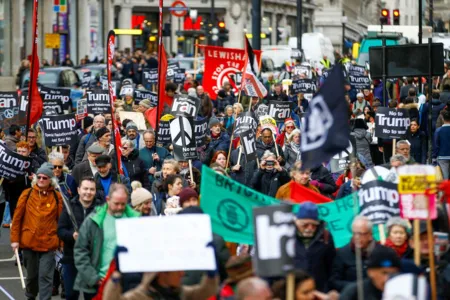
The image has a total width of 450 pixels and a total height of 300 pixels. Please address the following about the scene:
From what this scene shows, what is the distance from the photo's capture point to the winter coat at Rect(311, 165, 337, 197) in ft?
54.3

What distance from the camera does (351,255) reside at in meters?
11.1

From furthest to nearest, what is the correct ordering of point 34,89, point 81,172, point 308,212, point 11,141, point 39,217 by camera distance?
point 34,89
point 11,141
point 81,172
point 39,217
point 308,212

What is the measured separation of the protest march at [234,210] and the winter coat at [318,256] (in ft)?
0.04

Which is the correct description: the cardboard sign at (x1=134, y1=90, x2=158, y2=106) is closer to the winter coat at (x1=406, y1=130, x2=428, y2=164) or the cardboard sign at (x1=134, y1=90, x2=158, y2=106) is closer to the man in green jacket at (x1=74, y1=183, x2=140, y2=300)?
the winter coat at (x1=406, y1=130, x2=428, y2=164)

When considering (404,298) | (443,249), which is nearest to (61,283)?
(443,249)

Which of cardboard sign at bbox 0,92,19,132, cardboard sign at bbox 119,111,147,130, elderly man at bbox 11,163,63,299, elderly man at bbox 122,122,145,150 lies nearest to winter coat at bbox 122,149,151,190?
elderly man at bbox 122,122,145,150

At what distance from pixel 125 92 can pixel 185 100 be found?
8.32 m

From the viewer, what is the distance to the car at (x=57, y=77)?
3941 cm

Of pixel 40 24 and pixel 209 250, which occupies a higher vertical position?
pixel 40 24

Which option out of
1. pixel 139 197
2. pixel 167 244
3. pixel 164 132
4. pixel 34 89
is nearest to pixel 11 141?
pixel 34 89

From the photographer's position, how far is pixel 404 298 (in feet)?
28.0

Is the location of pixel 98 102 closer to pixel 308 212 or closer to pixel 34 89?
pixel 34 89

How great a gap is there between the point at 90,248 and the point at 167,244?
7.57ft

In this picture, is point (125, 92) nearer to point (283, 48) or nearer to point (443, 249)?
point (443, 249)
